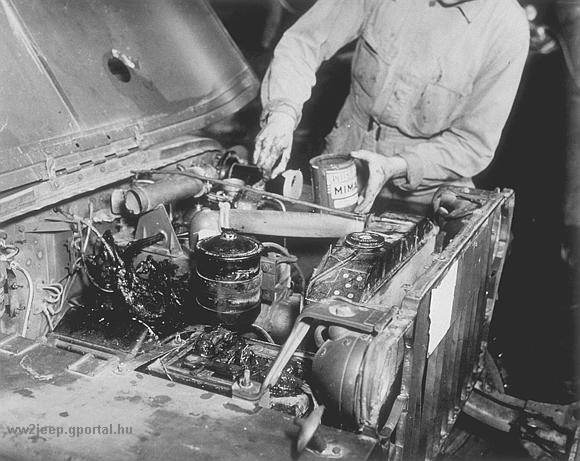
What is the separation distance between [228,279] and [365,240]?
1.41ft

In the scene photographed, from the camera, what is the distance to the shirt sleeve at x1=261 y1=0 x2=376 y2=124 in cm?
272

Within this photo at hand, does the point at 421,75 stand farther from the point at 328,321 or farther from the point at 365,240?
the point at 328,321

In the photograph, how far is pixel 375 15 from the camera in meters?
2.93

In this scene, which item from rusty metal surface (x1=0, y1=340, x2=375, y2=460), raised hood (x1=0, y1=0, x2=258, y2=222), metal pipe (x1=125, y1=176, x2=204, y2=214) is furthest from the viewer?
metal pipe (x1=125, y1=176, x2=204, y2=214)

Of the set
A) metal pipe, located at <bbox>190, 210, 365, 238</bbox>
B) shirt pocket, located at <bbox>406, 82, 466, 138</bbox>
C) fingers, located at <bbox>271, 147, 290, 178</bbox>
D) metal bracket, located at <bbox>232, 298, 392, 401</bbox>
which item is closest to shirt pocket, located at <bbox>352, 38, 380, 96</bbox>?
shirt pocket, located at <bbox>406, 82, 466, 138</bbox>

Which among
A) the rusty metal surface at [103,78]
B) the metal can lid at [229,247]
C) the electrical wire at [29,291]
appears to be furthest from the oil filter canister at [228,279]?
the rusty metal surface at [103,78]

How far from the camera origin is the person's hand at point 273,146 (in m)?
2.30

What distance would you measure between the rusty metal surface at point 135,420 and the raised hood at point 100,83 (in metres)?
0.60

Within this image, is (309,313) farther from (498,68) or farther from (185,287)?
(498,68)

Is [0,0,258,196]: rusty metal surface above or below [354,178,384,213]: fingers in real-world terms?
above

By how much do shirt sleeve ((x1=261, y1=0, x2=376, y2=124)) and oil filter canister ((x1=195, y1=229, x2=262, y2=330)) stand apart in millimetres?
1162

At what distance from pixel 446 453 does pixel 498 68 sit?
5.95ft

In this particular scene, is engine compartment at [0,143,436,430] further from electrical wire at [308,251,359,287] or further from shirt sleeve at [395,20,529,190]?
shirt sleeve at [395,20,529,190]

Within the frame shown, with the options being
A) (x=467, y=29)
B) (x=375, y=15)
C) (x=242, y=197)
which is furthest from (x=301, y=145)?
(x=242, y=197)
